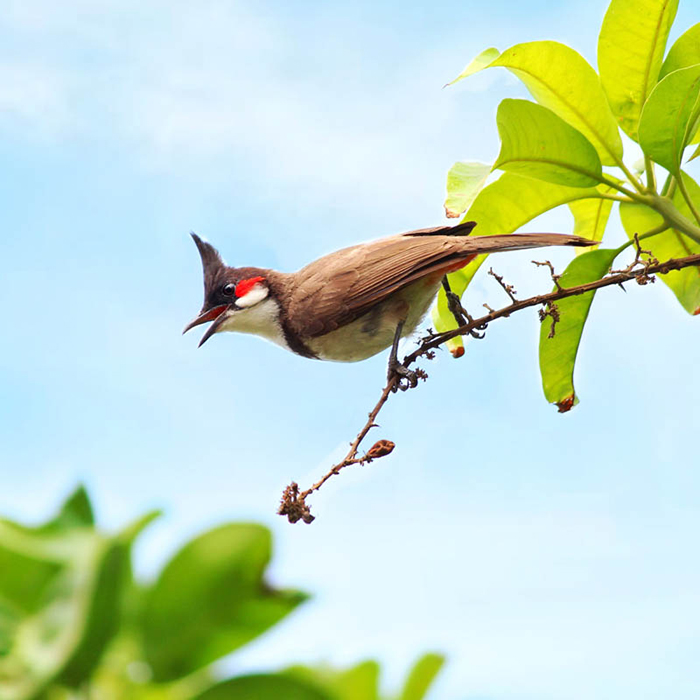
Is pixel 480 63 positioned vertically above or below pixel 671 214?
above

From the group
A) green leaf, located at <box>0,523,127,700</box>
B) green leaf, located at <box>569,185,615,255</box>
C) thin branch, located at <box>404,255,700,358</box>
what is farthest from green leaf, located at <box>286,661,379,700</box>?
green leaf, located at <box>569,185,615,255</box>

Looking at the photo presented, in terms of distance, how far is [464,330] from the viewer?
2402 mm

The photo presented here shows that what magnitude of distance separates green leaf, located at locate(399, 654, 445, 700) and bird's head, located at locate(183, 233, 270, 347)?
3.14m

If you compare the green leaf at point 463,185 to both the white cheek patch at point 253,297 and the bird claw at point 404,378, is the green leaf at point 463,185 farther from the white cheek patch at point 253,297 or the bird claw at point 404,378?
the white cheek patch at point 253,297

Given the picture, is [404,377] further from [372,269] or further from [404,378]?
[372,269]

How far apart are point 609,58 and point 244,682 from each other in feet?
8.42

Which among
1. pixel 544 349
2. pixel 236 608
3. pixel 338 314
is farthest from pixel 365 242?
pixel 236 608

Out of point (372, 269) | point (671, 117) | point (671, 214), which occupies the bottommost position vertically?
point (671, 214)

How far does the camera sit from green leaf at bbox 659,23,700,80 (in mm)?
2609

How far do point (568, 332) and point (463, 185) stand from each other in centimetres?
60

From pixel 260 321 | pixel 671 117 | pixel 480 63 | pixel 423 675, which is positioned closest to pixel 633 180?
pixel 671 117

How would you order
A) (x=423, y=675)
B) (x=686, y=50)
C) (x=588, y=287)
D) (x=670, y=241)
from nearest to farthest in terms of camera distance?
(x=423, y=675), (x=588, y=287), (x=686, y=50), (x=670, y=241)

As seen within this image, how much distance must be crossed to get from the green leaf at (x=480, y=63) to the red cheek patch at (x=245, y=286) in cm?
155

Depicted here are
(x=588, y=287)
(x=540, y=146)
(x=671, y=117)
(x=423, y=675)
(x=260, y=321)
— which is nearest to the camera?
(x=423, y=675)
